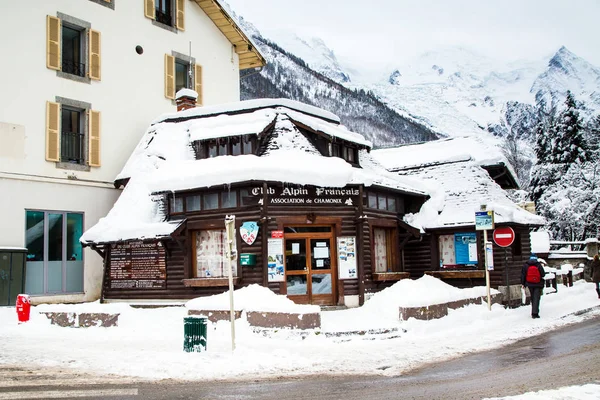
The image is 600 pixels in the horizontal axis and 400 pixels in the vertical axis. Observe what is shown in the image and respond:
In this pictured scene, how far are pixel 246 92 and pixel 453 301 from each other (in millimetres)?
64250

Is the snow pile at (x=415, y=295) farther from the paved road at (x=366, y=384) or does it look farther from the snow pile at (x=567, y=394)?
the snow pile at (x=567, y=394)

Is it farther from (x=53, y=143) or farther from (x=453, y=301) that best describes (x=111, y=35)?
(x=453, y=301)

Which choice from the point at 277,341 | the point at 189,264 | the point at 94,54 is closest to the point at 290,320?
the point at 277,341

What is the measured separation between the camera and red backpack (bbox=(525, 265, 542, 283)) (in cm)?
1852

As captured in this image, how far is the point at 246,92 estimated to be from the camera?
79.1m

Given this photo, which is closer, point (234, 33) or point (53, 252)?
point (53, 252)

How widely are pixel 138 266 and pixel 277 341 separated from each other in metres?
8.41

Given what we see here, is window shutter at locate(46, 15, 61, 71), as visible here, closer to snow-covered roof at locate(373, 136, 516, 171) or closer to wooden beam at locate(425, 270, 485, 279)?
snow-covered roof at locate(373, 136, 516, 171)

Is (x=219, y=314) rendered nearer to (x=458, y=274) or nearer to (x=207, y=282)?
(x=207, y=282)

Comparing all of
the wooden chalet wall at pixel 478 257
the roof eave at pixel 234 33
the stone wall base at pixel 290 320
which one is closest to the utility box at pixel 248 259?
the stone wall base at pixel 290 320

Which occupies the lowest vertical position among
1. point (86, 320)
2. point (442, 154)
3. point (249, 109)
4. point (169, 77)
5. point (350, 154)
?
point (86, 320)

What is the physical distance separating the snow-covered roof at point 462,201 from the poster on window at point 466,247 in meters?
0.69

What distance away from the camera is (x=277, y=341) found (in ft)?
46.9

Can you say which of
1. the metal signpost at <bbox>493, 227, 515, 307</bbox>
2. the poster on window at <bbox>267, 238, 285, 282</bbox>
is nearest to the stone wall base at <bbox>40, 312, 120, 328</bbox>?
the poster on window at <bbox>267, 238, 285, 282</bbox>
